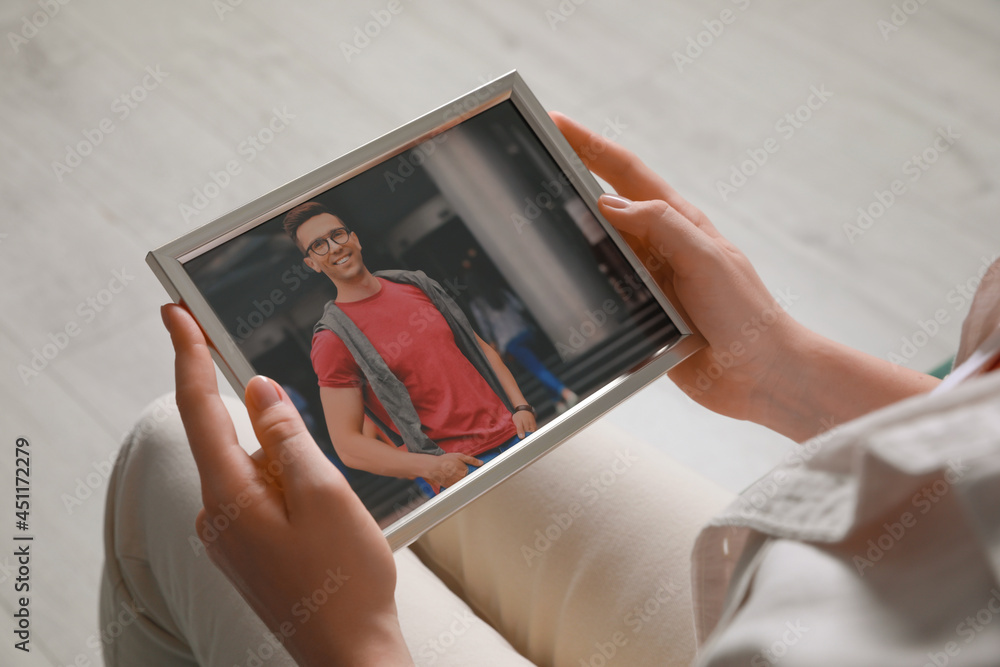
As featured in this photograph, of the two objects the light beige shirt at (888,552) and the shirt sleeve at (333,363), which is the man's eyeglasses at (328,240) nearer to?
the shirt sleeve at (333,363)

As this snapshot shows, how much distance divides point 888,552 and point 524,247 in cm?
46

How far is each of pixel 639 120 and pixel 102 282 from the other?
4.05 ft

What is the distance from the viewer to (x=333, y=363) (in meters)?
0.63

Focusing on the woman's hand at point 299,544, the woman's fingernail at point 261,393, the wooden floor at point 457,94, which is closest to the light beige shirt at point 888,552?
the woman's hand at point 299,544

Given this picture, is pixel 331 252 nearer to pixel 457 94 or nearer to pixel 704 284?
pixel 704 284

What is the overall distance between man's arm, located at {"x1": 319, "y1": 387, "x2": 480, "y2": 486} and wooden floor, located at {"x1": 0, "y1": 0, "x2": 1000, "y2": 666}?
781 millimetres

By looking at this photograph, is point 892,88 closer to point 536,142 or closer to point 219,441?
point 536,142

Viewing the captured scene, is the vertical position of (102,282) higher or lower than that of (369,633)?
higher

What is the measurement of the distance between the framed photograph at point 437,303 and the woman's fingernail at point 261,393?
0.04 metres

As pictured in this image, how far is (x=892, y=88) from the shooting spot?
1.86 m

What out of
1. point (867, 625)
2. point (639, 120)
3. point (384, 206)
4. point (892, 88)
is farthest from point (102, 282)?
point (892, 88)

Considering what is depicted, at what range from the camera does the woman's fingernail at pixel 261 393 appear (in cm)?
57

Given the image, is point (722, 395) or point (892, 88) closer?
point (722, 395)

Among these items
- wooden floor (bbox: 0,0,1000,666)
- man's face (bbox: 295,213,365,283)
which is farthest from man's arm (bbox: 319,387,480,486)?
wooden floor (bbox: 0,0,1000,666)
